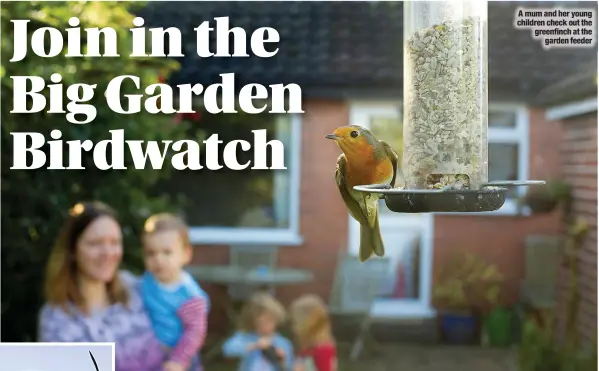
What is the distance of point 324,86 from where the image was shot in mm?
2555

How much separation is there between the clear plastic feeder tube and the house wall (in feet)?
2.89

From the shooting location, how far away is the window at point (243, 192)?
2.54 meters

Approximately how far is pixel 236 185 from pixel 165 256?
310 mm

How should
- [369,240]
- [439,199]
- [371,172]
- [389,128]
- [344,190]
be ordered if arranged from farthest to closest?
[389,128] < [369,240] < [344,190] < [371,172] < [439,199]

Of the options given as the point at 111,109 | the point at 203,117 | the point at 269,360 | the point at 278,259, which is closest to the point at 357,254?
the point at 278,259

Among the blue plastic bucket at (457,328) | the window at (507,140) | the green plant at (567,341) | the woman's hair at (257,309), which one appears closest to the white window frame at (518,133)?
the window at (507,140)

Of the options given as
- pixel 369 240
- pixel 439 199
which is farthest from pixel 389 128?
pixel 439 199

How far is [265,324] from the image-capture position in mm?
2641

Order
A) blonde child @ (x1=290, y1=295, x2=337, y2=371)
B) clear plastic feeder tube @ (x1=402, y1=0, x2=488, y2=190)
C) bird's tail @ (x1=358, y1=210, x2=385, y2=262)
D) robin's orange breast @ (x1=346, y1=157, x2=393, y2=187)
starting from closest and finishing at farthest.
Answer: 1. clear plastic feeder tube @ (x1=402, y1=0, x2=488, y2=190)
2. robin's orange breast @ (x1=346, y1=157, x2=393, y2=187)
3. bird's tail @ (x1=358, y1=210, x2=385, y2=262)
4. blonde child @ (x1=290, y1=295, x2=337, y2=371)

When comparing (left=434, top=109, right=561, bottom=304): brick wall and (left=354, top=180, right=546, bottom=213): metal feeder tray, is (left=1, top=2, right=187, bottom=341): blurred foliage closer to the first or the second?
(left=434, top=109, right=561, bottom=304): brick wall

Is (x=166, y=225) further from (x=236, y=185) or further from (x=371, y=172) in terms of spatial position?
(x=371, y=172)

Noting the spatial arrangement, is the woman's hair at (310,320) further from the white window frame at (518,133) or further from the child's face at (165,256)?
the white window frame at (518,133)

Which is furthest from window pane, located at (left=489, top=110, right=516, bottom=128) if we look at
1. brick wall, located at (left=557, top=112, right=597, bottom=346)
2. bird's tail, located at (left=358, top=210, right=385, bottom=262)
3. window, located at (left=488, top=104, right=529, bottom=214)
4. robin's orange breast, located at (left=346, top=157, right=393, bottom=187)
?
robin's orange breast, located at (left=346, top=157, right=393, bottom=187)

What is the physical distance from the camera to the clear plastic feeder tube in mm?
1650
